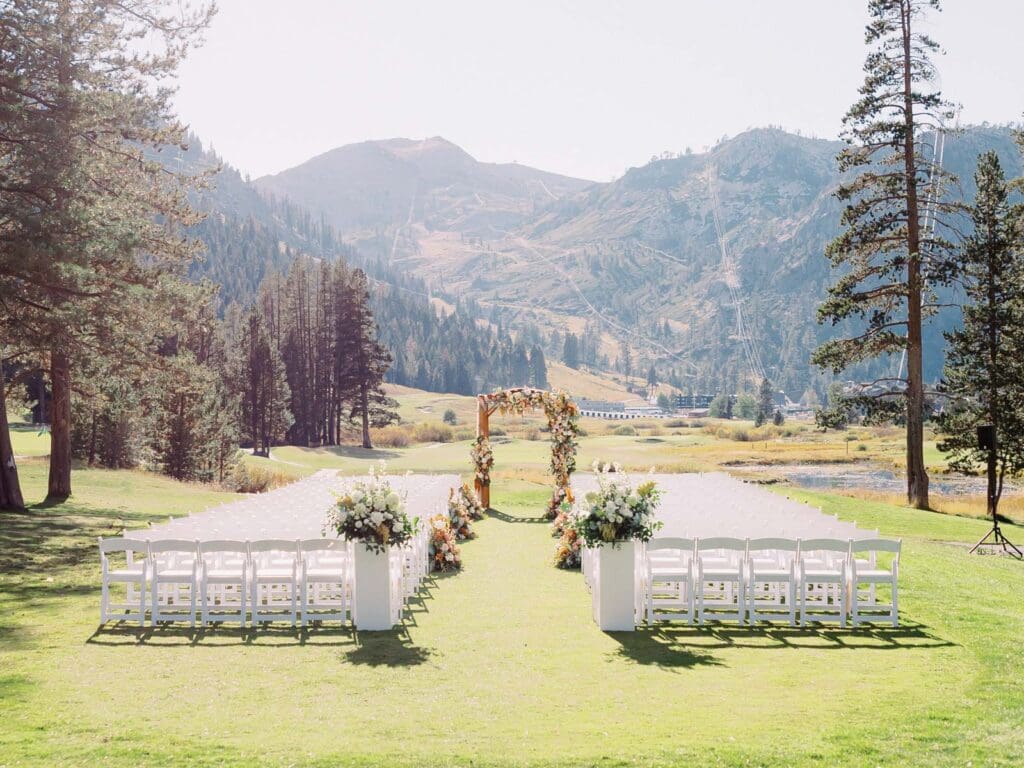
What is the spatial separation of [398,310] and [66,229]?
546 feet

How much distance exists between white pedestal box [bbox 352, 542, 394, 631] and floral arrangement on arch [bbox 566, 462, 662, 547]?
2.57m

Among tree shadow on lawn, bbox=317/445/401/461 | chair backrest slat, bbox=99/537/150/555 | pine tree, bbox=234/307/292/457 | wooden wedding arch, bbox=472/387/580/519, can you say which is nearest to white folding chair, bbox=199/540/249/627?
chair backrest slat, bbox=99/537/150/555

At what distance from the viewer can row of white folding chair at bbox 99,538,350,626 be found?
37.2 feet

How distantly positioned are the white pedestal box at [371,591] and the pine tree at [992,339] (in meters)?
23.4

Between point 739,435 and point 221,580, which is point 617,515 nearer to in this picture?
point 221,580

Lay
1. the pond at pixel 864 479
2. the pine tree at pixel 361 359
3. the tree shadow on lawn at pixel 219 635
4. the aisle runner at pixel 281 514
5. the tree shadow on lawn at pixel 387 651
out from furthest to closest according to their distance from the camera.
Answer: the pine tree at pixel 361 359 → the pond at pixel 864 479 → the aisle runner at pixel 281 514 → the tree shadow on lawn at pixel 219 635 → the tree shadow on lawn at pixel 387 651

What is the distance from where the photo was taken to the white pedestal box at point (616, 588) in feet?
38.0

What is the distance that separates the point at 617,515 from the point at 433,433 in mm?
66397

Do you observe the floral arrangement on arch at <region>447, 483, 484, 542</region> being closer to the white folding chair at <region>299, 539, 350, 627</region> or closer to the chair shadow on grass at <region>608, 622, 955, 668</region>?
the white folding chair at <region>299, 539, 350, 627</region>

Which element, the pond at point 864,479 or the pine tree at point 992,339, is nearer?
the pine tree at point 992,339

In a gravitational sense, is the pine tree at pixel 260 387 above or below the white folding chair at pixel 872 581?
above

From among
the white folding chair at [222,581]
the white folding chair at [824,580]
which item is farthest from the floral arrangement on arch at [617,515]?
the white folding chair at [222,581]

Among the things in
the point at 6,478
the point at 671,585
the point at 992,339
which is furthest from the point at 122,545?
the point at 992,339

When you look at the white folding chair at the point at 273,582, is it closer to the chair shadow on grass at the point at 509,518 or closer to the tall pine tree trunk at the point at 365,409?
the chair shadow on grass at the point at 509,518
